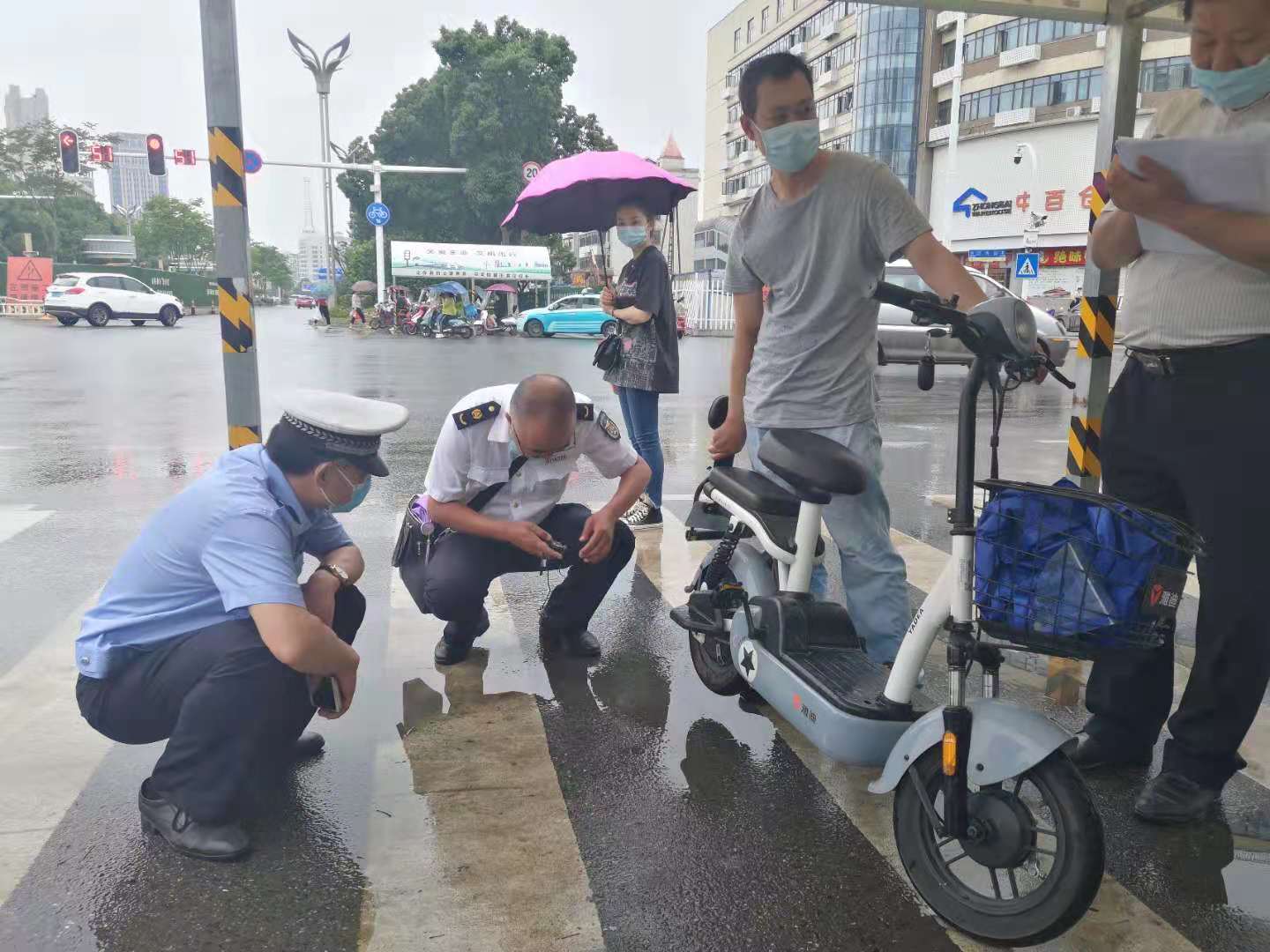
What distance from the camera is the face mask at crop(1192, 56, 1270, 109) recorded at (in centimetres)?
248

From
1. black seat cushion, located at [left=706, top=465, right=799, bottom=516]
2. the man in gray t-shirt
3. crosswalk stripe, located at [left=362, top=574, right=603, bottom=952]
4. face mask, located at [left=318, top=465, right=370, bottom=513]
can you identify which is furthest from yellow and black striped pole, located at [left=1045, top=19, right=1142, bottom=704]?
face mask, located at [left=318, top=465, right=370, bottom=513]

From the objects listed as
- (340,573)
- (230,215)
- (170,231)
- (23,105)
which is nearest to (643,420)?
(230,215)

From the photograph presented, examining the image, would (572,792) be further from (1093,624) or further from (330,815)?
(1093,624)

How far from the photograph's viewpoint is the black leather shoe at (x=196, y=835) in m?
2.61

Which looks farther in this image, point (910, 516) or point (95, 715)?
point (910, 516)

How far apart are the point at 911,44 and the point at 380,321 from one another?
31.8 meters

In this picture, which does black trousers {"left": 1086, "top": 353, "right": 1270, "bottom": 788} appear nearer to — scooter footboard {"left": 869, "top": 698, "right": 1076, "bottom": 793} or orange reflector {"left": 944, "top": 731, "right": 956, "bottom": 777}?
scooter footboard {"left": 869, "top": 698, "right": 1076, "bottom": 793}

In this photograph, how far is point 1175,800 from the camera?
282 centimetres

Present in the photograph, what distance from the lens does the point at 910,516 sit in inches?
268

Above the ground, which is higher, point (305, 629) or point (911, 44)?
point (911, 44)

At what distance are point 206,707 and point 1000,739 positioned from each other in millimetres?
1902

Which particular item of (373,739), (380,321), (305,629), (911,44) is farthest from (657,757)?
(911,44)

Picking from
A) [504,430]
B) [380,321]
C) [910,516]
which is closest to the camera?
[504,430]

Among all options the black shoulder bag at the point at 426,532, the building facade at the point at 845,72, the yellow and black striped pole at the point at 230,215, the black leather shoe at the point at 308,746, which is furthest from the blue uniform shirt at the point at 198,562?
the building facade at the point at 845,72
